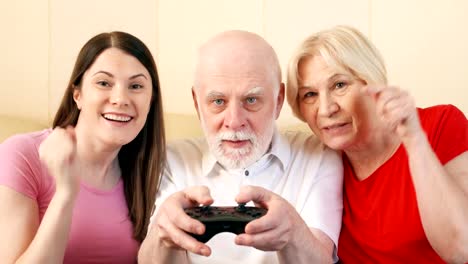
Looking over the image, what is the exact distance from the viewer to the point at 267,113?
1286mm

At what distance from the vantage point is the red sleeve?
1196mm

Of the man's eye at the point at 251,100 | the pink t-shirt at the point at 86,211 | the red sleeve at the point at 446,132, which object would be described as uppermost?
the man's eye at the point at 251,100

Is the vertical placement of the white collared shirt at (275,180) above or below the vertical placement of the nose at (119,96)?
below

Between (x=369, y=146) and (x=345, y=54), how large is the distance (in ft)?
0.71

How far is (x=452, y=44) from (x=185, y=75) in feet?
2.98

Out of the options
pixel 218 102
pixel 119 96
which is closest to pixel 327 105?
pixel 218 102

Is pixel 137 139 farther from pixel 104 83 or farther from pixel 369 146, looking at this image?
pixel 369 146

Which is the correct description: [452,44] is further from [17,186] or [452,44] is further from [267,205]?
[17,186]

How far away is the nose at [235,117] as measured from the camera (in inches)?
48.5

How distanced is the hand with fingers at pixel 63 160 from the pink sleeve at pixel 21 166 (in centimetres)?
14

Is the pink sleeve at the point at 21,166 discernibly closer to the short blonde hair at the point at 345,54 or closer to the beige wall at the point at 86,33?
the short blonde hair at the point at 345,54

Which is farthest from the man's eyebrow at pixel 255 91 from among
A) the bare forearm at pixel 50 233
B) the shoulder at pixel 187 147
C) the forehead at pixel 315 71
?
the bare forearm at pixel 50 233

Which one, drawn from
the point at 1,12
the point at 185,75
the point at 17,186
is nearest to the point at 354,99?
the point at 17,186

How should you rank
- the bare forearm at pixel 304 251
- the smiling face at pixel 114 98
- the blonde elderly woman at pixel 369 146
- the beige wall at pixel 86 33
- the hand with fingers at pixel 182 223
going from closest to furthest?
the hand with fingers at pixel 182 223
the bare forearm at pixel 304 251
the blonde elderly woman at pixel 369 146
the smiling face at pixel 114 98
the beige wall at pixel 86 33
